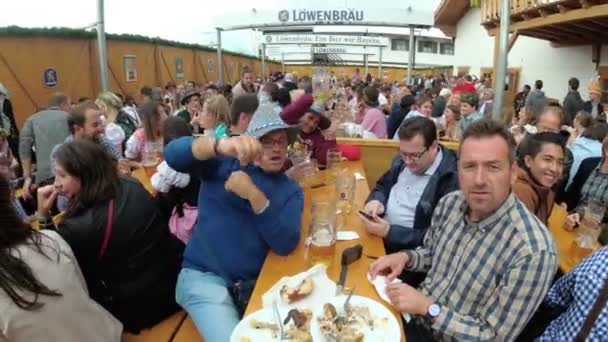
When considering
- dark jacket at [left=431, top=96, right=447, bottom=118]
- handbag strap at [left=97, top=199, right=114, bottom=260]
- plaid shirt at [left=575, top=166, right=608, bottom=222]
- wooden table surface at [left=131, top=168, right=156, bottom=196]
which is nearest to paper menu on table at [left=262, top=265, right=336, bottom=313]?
handbag strap at [left=97, top=199, right=114, bottom=260]

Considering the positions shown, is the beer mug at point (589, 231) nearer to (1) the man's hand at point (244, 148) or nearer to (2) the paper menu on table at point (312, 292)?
(2) the paper menu on table at point (312, 292)

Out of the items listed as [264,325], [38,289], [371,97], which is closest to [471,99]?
[371,97]

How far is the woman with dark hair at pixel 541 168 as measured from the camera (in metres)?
2.29

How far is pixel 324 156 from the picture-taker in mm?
3621

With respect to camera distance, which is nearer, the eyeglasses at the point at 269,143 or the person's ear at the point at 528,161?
the eyeglasses at the point at 269,143

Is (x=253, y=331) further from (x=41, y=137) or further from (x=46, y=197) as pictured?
(x=41, y=137)

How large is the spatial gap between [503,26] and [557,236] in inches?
77.6

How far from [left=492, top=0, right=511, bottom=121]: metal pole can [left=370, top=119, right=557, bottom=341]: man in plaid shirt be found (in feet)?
6.88

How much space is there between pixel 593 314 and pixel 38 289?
1801mm

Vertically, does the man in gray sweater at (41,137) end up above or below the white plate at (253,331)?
above

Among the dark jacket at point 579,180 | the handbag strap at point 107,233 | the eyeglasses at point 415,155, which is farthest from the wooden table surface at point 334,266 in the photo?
the dark jacket at point 579,180

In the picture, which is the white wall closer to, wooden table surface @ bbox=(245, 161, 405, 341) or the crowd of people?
the crowd of people

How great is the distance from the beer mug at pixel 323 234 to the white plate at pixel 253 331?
0.45 metres

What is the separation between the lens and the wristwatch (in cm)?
150
